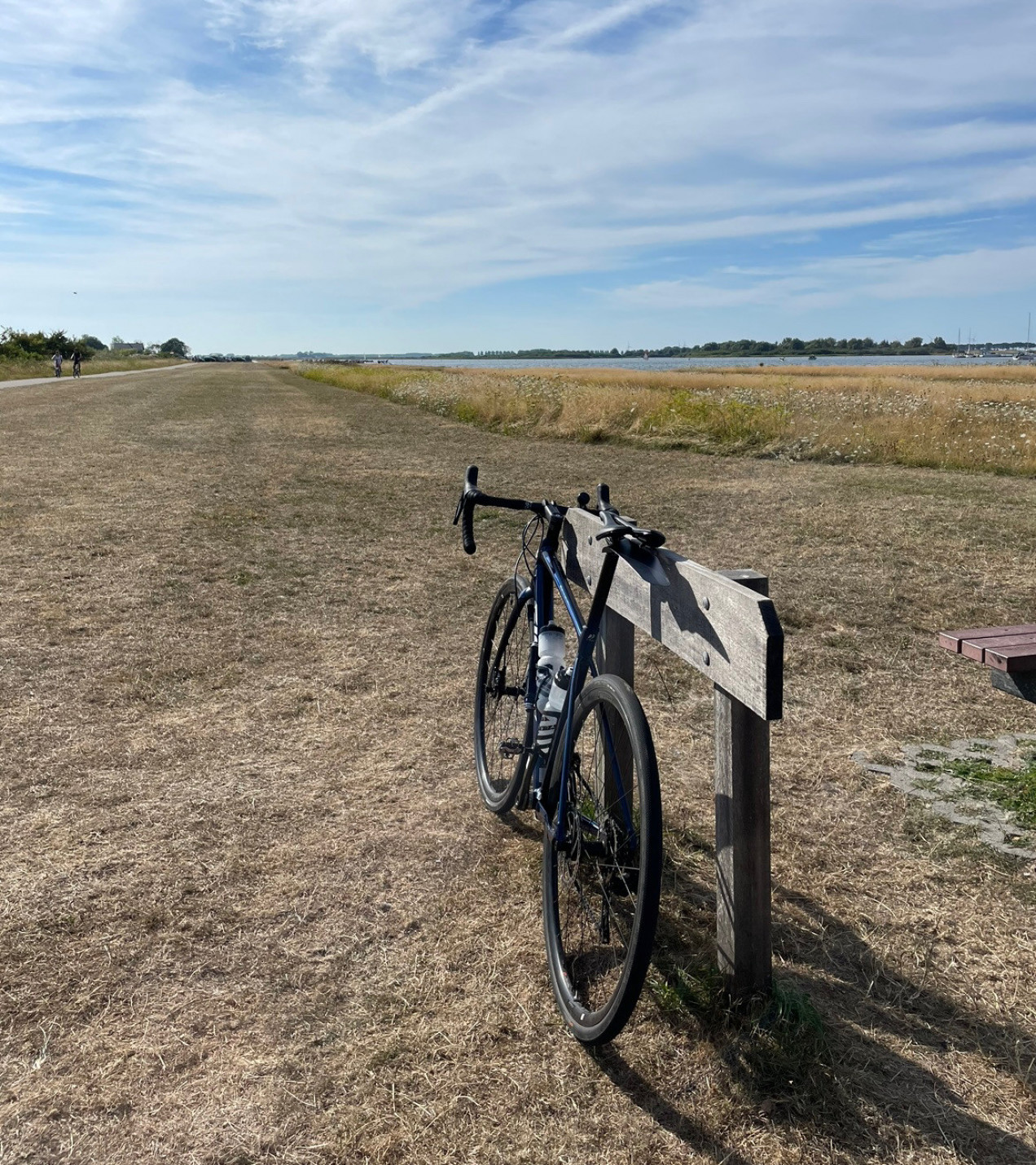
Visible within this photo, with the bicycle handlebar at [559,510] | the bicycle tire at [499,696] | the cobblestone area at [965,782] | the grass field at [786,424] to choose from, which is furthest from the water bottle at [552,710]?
the grass field at [786,424]

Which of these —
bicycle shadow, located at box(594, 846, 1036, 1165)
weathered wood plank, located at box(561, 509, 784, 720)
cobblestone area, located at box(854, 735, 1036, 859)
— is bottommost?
bicycle shadow, located at box(594, 846, 1036, 1165)

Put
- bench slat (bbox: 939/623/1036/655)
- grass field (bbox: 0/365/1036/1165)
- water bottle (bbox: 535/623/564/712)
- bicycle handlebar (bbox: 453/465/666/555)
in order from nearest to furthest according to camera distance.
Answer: grass field (bbox: 0/365/1036/1165) < bicycle handlebar (bbox: 453/465/666/555) < water bottle (bbox: 535/623/564/712) < bench slat (bbox: 939/623/1036/655)

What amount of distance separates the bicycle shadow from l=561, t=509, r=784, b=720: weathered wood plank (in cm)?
88

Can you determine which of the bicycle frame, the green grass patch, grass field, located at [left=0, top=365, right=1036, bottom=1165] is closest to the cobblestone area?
the green grass patch

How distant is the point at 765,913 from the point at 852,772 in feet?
5.77

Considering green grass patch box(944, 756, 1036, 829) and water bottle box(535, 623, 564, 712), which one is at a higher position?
water bottle box(535, 623, 564, 712)

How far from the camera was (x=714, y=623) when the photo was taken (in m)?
2.38

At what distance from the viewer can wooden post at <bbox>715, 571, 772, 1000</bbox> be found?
2.42 metres

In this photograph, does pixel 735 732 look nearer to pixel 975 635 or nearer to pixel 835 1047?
pixel 835 1047

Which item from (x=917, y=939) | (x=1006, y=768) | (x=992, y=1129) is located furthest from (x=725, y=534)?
(x=992, y=1129)

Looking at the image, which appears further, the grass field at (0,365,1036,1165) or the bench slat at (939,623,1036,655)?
the bench slat at (939,623,1036,655)

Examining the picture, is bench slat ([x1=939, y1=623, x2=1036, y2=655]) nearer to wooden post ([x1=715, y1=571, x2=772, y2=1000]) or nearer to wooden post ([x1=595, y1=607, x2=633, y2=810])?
wooden post ([x1=595, y1=607, x2=633, y2=810])

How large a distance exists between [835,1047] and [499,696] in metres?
1.90

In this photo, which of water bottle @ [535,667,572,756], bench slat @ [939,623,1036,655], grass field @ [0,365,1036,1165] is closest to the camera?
grass field @ [0,365,1036,1165]
